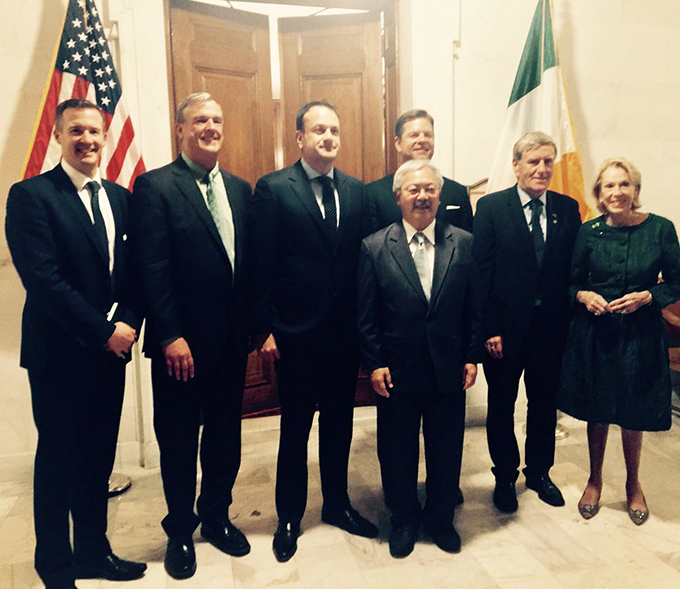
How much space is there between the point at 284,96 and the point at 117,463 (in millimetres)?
2438

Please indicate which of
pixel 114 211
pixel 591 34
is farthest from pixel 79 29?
pixel 591 34

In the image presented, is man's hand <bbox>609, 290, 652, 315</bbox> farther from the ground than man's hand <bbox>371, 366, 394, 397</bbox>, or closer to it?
farther from the ground

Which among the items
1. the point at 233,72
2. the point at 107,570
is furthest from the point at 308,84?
the point at 107,570

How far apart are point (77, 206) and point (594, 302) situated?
6.55 feet

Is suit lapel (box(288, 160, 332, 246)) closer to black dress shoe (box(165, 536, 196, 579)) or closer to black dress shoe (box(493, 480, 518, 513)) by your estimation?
black dress shoe (box(165, 536, 196, 579))

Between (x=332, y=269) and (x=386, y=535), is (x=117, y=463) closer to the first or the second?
(x=386, y=535)

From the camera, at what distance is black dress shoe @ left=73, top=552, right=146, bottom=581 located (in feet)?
7.23

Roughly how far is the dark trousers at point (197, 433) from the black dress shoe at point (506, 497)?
120cm

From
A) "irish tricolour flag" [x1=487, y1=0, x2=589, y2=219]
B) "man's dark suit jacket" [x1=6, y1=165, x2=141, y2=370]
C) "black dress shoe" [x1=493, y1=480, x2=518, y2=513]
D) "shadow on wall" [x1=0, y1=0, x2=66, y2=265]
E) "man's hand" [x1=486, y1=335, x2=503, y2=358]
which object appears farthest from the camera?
"irish tricolour flag" [x1=487, y1=0, x2=589, y2=219]

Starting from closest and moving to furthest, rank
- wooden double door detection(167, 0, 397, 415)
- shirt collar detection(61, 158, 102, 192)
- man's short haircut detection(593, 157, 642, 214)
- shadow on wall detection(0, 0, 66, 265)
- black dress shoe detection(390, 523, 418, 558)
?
shirt collar detection(61, 158, 102, 192) → black dress shoe detection(390, 523, 418, 558) → man's short haircut detection(593, 157, 642, 214) → shadow on wall detection(0, 0, 66, 265) → wooden double door detection(167, 0, 397, 415)

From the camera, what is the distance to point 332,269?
2271 mm

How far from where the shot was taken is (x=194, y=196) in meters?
2.11

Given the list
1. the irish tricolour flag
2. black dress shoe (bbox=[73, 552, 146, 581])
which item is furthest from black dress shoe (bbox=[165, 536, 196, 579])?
the irish tricolour flag

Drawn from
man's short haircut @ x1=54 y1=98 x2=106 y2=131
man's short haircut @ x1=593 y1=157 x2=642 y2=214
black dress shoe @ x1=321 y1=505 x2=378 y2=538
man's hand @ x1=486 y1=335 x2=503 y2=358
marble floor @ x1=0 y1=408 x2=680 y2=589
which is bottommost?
marble floor @ x1=0 y1=408 x2=680 y2=589
